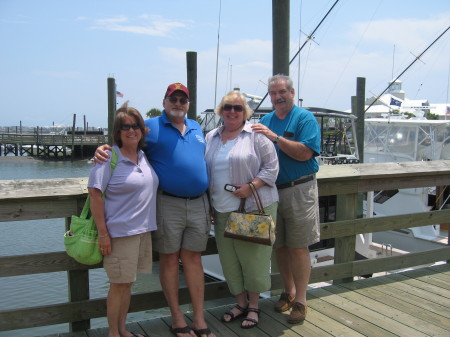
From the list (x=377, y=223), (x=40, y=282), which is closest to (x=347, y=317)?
(x=377, y=223)

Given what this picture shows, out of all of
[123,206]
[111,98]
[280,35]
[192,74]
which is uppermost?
[111,98]

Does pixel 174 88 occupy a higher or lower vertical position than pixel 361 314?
higher

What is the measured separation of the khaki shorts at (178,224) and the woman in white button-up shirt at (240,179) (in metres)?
0.15

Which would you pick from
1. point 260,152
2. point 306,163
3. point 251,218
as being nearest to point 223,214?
point 251,218

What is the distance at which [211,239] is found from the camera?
3270 millimetres

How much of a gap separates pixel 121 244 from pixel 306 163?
131 centimetres

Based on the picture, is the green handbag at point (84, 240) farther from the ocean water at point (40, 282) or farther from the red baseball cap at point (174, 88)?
the ocean water at point (40, 282)

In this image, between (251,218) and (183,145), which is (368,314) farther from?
(183,145)

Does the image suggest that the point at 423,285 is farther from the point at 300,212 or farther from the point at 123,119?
the point at 123,119

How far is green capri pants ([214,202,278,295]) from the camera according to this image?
2.88 metres

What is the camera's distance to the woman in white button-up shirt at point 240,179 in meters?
2.80

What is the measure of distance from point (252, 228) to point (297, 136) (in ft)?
2.28

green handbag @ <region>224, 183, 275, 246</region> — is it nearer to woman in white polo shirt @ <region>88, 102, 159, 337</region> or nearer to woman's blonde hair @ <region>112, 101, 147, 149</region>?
woman in white polo shirt @ <region>88, 102, 159, 337</region>

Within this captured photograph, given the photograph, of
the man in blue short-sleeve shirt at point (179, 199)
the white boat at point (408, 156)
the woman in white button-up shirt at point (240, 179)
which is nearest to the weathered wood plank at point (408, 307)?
the woman in white button-up shirt at point (240, 179)
